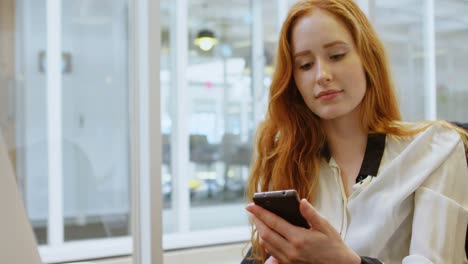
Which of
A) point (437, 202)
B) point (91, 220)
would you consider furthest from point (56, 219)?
point (437, 202)

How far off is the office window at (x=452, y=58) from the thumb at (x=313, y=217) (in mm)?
3463

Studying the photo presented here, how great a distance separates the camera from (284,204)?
97 centimetres

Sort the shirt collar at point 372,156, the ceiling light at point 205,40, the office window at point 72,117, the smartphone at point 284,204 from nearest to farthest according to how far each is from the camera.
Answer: the smartphone at point 284,204
the shirt collar at point 372,156
the office window at point 72,117
the ceiling light at point 205,40

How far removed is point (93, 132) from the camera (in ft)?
10.3

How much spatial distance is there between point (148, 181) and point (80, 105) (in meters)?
1.27

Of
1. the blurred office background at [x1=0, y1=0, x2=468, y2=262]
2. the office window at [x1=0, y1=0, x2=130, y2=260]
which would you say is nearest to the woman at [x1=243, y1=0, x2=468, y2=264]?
the blurred office background at [x1=0, y1=0, x2=468, y2=262]

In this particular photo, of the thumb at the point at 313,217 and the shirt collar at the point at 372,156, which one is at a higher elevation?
the shirt collar at the point at 372,156

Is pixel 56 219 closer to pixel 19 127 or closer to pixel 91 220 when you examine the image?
pixel 91 220

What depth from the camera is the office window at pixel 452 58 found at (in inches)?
163

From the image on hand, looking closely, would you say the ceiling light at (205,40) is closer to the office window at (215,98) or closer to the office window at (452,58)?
the office window at (215,98)

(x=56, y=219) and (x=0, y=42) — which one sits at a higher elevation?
(x=0, y=42)

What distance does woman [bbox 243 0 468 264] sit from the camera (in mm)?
1109

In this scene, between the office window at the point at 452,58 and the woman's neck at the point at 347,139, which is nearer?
the woman's neck at the point at 347,139

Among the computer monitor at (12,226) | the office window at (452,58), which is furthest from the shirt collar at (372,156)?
the office window at (452,58)
